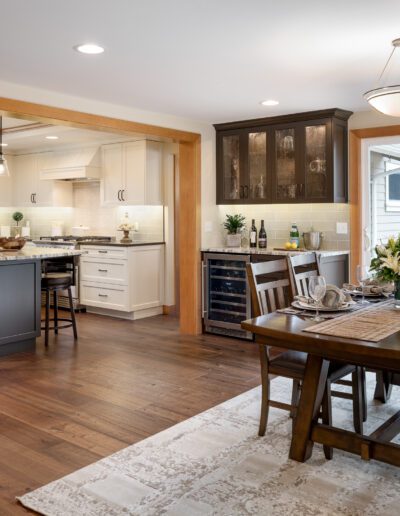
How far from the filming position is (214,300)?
5926 mm

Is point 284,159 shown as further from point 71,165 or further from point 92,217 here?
point 92,217

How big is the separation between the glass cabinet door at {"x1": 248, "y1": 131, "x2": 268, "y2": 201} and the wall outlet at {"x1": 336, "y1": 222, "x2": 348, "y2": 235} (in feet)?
2.73

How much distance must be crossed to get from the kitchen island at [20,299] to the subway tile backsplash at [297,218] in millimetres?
2231

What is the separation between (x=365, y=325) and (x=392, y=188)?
11.2ft

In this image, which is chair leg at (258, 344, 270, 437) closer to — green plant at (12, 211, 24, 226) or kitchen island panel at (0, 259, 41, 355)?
kitchen island panel at (0, 259, 41, 355)

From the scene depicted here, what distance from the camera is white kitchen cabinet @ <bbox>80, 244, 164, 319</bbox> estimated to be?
6660 millimetres

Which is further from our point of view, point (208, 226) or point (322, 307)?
point (208, 226)

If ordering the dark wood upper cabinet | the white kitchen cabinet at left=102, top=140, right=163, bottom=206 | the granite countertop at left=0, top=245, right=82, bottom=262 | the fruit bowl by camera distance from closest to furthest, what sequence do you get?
the granite countertop at left=0, top=245, right=82, bottom=262
the dark wood upper cabinet
the fruit bowl
the white kitchen cabinet at left=102, top=140, right=163, bottom=206

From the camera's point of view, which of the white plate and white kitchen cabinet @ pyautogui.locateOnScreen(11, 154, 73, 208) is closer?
the white plate

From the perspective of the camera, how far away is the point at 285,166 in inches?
222

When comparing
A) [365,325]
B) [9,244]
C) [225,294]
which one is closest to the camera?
[365,325]

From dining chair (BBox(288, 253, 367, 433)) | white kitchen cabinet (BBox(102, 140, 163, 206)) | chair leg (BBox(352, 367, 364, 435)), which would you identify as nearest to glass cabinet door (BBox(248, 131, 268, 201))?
white kitchen cabinet (BBox(102, 140, 163, 206))

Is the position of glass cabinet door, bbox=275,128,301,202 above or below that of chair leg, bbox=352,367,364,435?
above

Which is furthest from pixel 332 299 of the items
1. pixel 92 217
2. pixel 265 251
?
pixel 92 217
